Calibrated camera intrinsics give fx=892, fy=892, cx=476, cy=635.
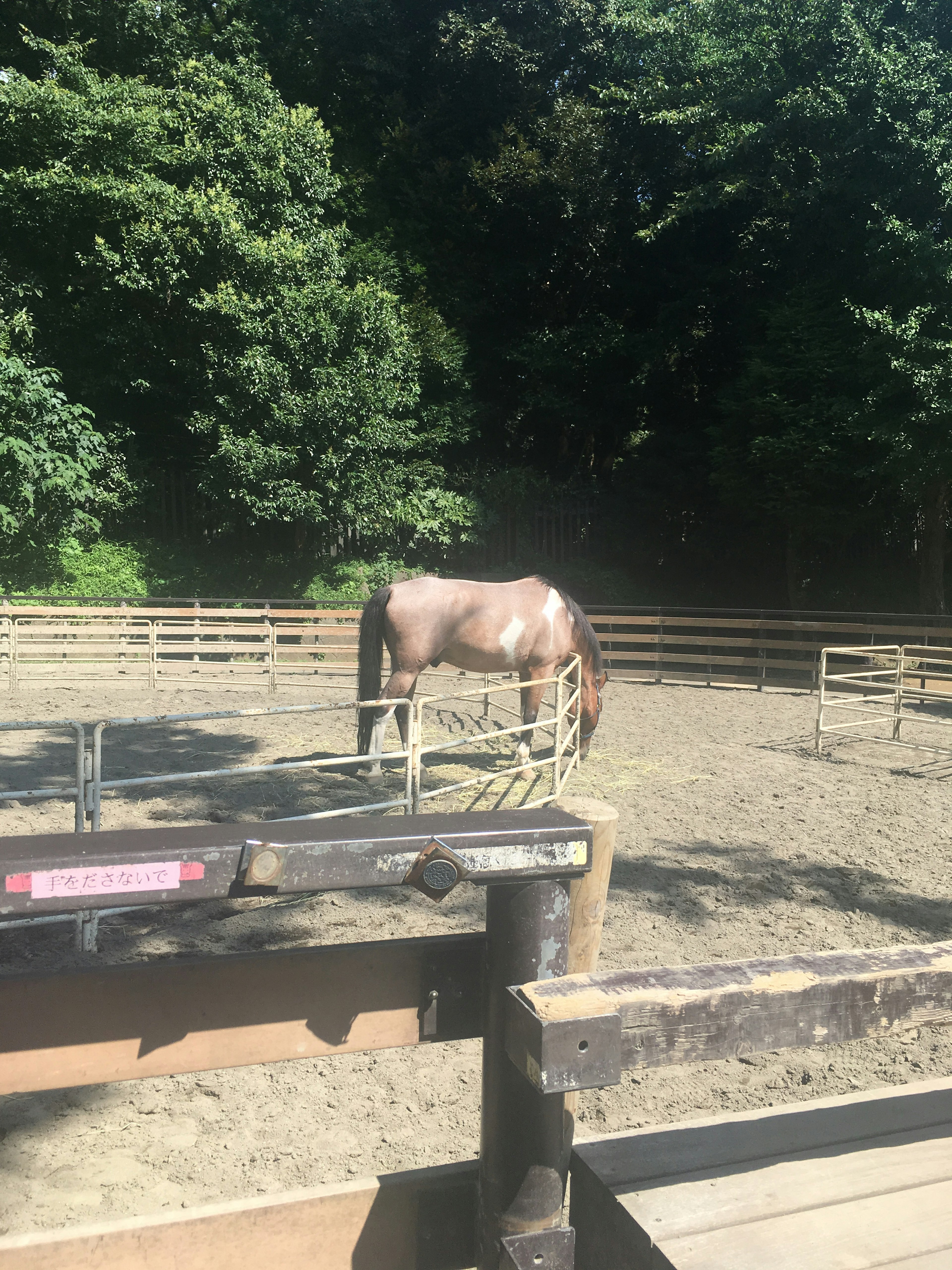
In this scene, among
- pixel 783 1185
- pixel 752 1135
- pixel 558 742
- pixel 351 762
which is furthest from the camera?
pixel 558 742

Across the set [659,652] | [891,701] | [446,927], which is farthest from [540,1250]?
[659,652]

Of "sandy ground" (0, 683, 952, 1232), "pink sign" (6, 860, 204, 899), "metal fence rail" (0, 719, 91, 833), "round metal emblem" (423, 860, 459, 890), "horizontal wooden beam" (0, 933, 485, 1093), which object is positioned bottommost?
"sandy ground" (0, 683, 952, 1232)

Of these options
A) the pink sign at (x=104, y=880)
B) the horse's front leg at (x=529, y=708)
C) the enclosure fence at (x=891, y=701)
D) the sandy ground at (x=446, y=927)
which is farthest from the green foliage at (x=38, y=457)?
the pink sign at (x=104, y=880)

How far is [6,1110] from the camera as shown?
2.89 m

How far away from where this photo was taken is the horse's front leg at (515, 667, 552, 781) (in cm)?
725

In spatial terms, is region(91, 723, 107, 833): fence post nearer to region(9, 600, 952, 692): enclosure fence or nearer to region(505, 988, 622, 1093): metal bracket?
region(505, 988, 622, 1093): metal bracket

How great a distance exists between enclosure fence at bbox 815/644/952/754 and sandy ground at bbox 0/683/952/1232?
31cm

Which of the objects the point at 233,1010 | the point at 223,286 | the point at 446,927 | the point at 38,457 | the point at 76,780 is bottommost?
the point at 446,927

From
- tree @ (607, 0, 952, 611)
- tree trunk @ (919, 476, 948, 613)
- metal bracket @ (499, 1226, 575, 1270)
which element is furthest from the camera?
tree trunk @ (919, 476, 948, 613)

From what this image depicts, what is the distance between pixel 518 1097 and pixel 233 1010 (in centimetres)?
45

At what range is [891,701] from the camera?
9719mm

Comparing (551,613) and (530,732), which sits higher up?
(551,613)

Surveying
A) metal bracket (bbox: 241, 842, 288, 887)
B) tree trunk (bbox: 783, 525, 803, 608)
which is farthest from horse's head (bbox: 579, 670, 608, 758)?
tree trunk (bbox: 783, 525, 803, 608)

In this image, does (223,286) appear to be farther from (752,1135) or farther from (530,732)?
(752,1135)
